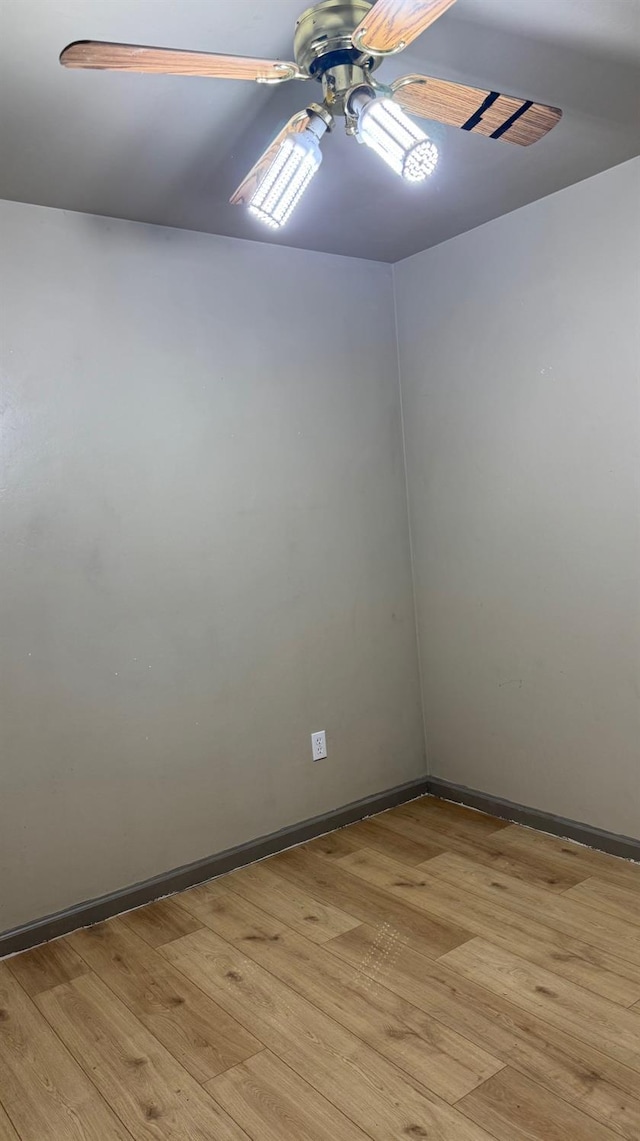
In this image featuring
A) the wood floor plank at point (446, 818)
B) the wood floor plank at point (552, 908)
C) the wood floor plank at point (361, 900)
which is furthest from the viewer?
the wood floor plank at point (446, 818)

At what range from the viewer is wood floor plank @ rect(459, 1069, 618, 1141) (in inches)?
67.6

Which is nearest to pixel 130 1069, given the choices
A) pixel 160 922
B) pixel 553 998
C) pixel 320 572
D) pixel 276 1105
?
pixel 276 1105

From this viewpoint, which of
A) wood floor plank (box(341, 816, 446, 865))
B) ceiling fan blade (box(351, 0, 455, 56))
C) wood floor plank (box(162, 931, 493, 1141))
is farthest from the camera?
wood floor plank (box(341, 816, 446, 865))

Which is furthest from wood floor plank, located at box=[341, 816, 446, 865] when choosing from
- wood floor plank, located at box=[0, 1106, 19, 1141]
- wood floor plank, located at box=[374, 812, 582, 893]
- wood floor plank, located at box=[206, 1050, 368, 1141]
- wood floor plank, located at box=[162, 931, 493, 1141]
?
wood floor plank, located at box=[0, 1106, 19, 1141]

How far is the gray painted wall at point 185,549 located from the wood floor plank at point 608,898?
3.42 feet

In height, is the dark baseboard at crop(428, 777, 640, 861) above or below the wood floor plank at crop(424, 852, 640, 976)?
above

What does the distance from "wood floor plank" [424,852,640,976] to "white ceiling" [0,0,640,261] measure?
91.6 inches

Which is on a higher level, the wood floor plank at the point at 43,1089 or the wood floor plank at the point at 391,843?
the wood floor plank at the point at 391,843

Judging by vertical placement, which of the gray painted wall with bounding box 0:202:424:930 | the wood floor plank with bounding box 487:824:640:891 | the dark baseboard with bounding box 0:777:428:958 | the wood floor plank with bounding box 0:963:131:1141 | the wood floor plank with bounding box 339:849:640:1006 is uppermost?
the gray painted wall with bounding box 0:202:424:930

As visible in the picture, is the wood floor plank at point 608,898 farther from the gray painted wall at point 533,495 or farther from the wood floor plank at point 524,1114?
the wood floor plank at point 524,1114

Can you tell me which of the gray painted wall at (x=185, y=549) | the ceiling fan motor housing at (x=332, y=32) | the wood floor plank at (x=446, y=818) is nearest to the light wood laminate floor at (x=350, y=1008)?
the wood floor plank at (x=446, y=818)

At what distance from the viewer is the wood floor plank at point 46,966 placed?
2432 millimetres

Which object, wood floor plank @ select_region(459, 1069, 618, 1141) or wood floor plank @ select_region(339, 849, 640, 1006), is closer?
wood floor plank @ select_region(459, 1069, 618, 1141)

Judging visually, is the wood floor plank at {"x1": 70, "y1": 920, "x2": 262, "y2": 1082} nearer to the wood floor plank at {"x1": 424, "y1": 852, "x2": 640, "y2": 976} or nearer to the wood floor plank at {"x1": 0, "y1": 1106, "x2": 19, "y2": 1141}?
the wood floor plank at {"x1": 0, "y1": 1106, "x2": 19, "y2": 1141}
